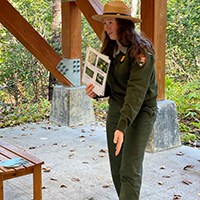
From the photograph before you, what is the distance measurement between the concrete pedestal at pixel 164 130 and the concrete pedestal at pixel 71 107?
1.61m

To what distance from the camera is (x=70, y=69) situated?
19.1ft

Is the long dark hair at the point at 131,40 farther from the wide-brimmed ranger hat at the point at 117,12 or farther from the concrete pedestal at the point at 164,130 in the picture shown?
the concrete pedestal at the point at 164,130

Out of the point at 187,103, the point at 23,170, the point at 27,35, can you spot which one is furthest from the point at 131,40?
the point at 187,103

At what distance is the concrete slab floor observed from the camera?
3412mm

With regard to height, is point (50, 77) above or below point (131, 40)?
below

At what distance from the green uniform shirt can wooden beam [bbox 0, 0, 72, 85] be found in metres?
3.13

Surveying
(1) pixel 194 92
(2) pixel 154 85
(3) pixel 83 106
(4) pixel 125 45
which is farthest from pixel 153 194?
(1) pixel 194 92

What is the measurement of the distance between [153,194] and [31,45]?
2.99m

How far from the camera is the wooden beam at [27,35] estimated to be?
211 inches

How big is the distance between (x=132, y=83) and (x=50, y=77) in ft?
19.6

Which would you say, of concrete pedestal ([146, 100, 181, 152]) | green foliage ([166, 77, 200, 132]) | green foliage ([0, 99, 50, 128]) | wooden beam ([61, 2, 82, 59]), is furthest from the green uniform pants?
green foliage ([0, 99, 50, 128])

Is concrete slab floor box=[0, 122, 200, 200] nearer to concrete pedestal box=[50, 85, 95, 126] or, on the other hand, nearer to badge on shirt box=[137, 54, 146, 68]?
concrete pedestal box=[50, 85, 95, 126]

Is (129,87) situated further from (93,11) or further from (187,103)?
(187,103)

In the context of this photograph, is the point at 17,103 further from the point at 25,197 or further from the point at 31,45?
the point at 25,197
